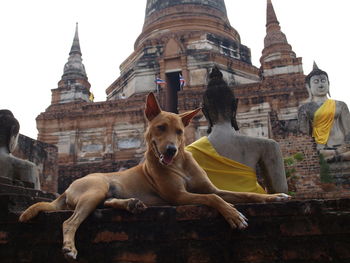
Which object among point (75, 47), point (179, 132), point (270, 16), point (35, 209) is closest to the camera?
point (35, 209)

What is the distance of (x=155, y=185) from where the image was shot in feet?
8.98

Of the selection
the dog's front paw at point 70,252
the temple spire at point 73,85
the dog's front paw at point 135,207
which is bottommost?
the dog's front paw at point 70,252

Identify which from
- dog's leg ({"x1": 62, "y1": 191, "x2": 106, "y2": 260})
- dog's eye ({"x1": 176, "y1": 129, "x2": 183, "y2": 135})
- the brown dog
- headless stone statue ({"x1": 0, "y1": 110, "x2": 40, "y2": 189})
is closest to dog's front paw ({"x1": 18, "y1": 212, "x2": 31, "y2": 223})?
the brown dog

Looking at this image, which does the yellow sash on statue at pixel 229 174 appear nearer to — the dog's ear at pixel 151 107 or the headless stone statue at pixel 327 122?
the dog's ear at pixel 151 107

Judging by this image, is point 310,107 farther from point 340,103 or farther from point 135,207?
point 135,207

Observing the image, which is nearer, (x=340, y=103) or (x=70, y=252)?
(x=70, y=252)

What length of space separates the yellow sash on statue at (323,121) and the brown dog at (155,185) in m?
7.22

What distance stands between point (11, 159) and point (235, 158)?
160 inches

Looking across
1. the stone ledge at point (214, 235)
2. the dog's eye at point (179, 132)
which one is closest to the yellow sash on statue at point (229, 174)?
the dog's eye at point (179, 132)

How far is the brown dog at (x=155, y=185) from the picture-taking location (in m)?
2.47

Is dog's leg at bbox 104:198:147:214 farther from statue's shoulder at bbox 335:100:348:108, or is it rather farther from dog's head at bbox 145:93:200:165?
statue's shoulder at bbox 335:100:348:108

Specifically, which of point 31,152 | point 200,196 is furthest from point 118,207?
point 31,152

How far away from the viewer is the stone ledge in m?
2.17

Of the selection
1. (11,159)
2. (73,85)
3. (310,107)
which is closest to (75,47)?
(73,85)
